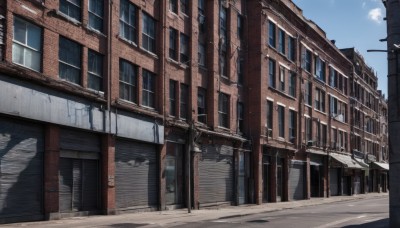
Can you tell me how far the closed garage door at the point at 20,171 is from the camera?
1870 centimetres

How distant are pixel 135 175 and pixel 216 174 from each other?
812cm

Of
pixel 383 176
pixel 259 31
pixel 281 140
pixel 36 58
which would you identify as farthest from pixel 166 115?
pixel 383 176

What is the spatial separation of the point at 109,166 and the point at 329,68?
3545 cm

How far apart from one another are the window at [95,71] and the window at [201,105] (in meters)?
8.72

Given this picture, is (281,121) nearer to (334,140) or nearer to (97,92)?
(334,140)

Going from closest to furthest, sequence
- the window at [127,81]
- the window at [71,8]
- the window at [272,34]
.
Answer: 1. the window at [71,8]
2. the window at [127,81]
3. the window at [272,34]

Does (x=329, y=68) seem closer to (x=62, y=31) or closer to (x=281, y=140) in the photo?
(x=281, y=140)

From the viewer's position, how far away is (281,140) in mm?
41312

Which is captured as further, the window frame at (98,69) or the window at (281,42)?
the window at (281,42)

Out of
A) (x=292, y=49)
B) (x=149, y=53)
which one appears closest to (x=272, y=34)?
(x=292, y=49)

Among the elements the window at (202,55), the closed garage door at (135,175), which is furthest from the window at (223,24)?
the closed garage door at (135,175)

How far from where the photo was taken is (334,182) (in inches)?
2160

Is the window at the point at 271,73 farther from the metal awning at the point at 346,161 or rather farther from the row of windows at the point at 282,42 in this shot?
A: the metal awning at the point at 346,161

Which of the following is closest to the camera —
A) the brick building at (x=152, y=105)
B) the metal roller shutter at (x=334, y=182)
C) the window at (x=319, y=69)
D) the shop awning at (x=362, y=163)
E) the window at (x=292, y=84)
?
the brick building at (x=152, y=105)
